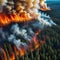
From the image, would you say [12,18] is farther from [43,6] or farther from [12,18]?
[43,6]

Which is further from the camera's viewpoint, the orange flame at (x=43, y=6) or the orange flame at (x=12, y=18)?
the orange flame at (x=43, y=6)

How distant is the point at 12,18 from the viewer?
22.9 ft

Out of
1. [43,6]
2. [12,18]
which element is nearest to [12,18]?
[12,18]

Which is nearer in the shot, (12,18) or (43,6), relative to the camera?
(12,18)

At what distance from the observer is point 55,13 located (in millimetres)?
8828

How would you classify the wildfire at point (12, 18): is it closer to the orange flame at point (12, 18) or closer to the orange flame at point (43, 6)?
the orange flame at point (12, 18)

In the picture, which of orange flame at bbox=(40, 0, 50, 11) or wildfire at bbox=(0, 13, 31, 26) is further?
orange flame at bbox=(40, 0, 50, 11)

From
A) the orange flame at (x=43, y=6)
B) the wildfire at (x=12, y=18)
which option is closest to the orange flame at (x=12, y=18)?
the wildfire at (x=12, y=18)

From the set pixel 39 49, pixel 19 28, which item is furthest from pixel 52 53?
pixel 19 28

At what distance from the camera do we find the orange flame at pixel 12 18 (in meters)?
6.63

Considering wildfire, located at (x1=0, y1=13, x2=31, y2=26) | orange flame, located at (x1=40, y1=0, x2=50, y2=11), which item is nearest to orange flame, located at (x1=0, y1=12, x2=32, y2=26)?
wildfire, located at (x1=0, y1=13, x2=31, y2=26)

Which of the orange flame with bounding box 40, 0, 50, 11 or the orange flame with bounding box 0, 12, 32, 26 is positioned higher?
the orange flame with bounding box 0, 12, 32, 26

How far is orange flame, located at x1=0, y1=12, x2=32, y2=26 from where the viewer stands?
6.63 meters

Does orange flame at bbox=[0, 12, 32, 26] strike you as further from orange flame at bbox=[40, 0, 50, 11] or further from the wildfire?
orange flame at bbox=[40, 0, 50, 11]
